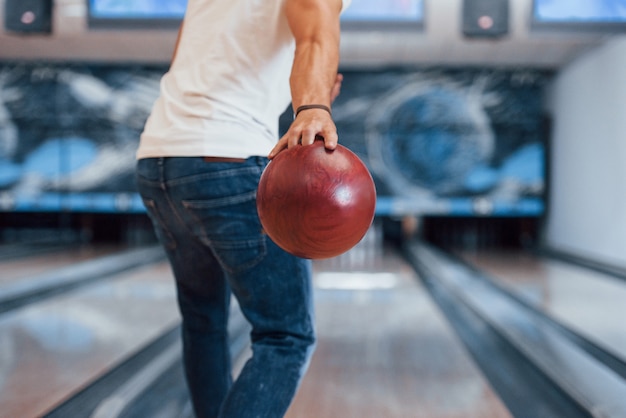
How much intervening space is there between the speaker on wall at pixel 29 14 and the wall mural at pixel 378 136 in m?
2.76

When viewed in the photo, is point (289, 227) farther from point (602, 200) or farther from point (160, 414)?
point (602, 200)

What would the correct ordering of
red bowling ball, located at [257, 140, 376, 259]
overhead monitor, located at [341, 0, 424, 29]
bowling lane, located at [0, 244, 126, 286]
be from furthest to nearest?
bowling lane, located at [0, 244, 126, 286]
overhead monitor, located at [341, 0, 424, 29]
red bowling ball, located at [257, 140, 376, 259]

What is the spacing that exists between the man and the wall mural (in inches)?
215

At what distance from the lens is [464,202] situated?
20.6 ft

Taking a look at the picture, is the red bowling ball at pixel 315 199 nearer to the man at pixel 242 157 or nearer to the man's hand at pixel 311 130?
the man's hand at pixel 311 130

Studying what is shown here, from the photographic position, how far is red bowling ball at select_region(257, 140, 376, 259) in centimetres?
73

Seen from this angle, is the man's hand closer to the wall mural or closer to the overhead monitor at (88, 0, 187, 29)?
the overhead monitor at (88, 0, 187, 29)

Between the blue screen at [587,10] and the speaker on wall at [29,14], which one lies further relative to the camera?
the speaker on wall at [29,14]

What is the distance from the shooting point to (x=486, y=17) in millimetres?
3477

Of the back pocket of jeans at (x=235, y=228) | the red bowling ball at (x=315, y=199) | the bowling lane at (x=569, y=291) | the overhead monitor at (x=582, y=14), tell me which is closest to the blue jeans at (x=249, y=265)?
the back pocket of jeans at (x=235, y=228)

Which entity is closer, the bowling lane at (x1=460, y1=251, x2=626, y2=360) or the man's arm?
the man's arm

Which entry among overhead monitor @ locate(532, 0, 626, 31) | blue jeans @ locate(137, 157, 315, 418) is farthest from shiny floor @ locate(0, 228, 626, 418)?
overhead monitor @ locate(532, 0, 626, 31)

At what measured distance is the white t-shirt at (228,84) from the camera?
0.90 m

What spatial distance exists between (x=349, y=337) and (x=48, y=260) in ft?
11.2
